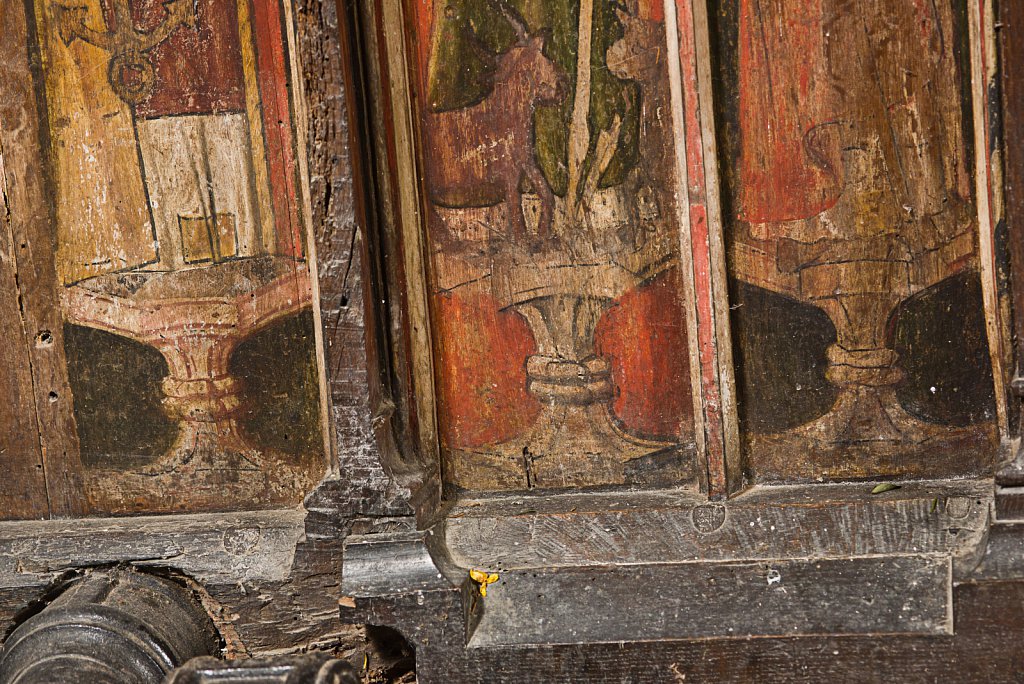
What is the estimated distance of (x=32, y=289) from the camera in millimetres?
2422

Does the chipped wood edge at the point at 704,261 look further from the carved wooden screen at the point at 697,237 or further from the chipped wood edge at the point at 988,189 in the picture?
the chipped wood edge at the point at 988,189

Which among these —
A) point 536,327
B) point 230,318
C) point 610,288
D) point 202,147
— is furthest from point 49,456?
point 610,288

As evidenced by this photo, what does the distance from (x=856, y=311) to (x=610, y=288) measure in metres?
0.58

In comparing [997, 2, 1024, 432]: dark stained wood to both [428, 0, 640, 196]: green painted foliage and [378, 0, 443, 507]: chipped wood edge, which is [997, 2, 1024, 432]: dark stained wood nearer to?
[428, 0, 640, 196]: green painted foliage

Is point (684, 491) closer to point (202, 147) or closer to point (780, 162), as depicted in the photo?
point (780, 162)

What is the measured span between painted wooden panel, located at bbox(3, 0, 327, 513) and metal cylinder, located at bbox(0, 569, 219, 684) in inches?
10.1

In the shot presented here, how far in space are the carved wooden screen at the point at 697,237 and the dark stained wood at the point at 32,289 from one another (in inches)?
35.1

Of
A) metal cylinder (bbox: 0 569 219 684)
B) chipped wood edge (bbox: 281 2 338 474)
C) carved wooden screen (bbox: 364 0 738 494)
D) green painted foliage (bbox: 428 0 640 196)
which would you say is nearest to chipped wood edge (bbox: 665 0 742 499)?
carved wooden screen (bbox: 364 0 738 494)

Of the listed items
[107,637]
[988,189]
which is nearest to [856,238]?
[988,189]

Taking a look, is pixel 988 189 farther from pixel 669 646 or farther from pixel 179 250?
pixel 179 250

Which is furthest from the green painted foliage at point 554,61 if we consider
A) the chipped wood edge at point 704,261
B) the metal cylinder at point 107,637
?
the metal cylinder at point 107,637

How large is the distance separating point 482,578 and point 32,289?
1342mm

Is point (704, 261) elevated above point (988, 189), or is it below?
below

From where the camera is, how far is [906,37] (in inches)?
84.2
